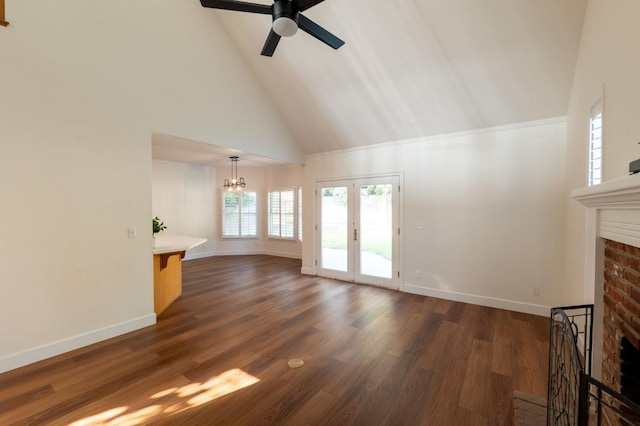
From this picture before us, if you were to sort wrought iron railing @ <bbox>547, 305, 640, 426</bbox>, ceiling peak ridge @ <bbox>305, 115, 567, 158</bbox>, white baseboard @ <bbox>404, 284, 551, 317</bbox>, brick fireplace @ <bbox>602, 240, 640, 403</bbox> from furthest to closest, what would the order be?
white baseboard @ <bbox>404, 284, 551, 317</bbox>, ceiling peak ridge @ <bbox>305, 115, 567, 158</bbox>, brick fireplace @ <bbox>602, 240, 640, 403</bbox>, wrought iron railing @ <bbox>547, 305, 640, 426</bbox>

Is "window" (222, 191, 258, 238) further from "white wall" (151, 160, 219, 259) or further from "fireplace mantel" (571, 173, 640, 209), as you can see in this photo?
"fireplace mantel" (571, 173, 640, 209)

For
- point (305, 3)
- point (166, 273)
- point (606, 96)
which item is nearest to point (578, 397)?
point (606, 96)

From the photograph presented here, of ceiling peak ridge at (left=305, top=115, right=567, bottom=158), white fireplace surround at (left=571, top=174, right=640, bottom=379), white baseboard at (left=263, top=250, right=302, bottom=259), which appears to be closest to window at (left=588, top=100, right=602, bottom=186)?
white fireplace surround at (left=571, top=174, right=640, bottom=379)

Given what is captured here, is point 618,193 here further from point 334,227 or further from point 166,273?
point 166,273

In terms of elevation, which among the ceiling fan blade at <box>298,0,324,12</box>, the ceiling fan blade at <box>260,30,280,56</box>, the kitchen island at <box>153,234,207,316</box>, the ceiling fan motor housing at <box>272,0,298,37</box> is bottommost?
the kitchen island at <box>153,234,207,316</box>

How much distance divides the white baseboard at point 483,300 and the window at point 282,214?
4039 mm

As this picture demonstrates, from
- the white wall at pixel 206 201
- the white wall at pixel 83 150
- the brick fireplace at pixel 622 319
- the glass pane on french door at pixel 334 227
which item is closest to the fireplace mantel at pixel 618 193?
the brick fireplace at pixel 622 319

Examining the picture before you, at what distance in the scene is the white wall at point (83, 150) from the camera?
2512mm

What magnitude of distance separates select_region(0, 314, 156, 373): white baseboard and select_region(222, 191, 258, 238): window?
16.1 ft

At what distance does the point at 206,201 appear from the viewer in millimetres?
7988

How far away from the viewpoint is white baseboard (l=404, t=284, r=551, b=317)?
3737 millimetres

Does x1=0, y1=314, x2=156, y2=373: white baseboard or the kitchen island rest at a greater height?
the kitchen island

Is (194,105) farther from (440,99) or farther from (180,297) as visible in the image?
(440,99)

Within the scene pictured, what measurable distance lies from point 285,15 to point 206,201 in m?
6.66
